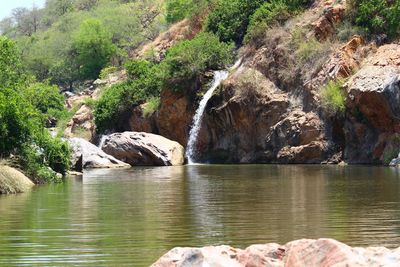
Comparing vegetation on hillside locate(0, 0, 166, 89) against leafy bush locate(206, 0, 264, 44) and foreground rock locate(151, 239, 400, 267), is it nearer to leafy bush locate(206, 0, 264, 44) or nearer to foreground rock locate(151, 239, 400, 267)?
leafy bush locate(206, 0, 264, 44)

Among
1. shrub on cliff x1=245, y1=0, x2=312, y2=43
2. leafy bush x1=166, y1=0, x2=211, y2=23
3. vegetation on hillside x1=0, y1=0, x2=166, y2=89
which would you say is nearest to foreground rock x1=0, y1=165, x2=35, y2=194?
shrub on cliff x1=245, y1=0, x2=312, y2=43

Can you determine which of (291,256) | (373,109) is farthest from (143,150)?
(291,256)

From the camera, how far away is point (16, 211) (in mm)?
26891

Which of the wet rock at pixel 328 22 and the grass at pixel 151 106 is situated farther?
the grass at pixel 151 106

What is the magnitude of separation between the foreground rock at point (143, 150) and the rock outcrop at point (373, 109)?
34.8 ft

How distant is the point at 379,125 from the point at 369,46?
701 centimetres

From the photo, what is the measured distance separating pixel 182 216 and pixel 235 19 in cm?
4972

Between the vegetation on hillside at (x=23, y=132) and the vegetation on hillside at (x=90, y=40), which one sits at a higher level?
the vegetation on hillside at (x=90, y=40)

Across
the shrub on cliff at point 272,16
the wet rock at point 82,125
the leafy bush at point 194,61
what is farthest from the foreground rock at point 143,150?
the wet rock at point 82,125

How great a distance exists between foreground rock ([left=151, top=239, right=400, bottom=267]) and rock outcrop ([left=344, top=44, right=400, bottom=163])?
134 feet

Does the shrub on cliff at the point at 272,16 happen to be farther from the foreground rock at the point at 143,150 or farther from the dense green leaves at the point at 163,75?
the foreground rock at the point at 143,150

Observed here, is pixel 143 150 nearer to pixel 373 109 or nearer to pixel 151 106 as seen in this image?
pixel 151 106

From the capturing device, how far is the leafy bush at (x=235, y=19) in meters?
72.3

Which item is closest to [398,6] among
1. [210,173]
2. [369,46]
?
[369,46]
